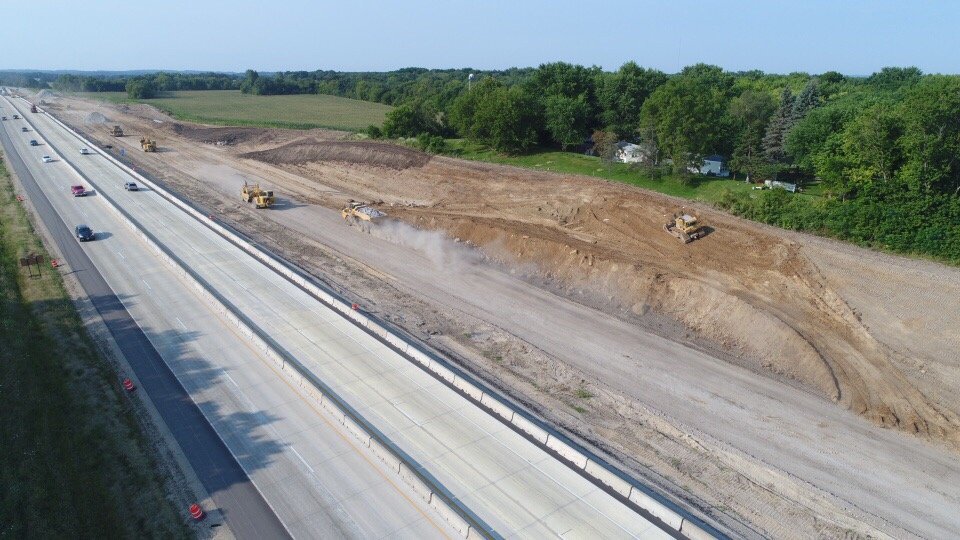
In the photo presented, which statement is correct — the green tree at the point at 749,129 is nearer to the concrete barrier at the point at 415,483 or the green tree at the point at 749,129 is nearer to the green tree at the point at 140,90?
the concrete barrier at the point at 415,483

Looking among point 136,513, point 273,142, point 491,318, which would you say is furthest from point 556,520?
point 273,142

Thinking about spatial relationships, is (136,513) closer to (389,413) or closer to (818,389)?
(389,413)

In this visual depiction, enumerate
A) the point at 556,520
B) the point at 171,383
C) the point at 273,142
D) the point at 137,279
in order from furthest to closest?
the point at 273,142
the point at 137,279
the point at 171,383
the point at 556,520

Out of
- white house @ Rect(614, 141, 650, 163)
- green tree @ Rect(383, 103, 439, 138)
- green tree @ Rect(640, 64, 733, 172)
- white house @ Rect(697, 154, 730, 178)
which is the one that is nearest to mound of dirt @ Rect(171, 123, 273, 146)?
green tree @ Rect(383, 103, 439, 138)

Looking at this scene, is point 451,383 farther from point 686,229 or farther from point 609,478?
point 686,229

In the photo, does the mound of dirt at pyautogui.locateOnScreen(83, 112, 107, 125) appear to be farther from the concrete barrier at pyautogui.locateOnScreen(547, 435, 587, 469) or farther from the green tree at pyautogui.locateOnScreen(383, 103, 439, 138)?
the concrete barrier at pyautogui.locateOnScreen(547, 435, 587, 469)

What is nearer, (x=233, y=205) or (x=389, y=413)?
(x=389, y=413)
